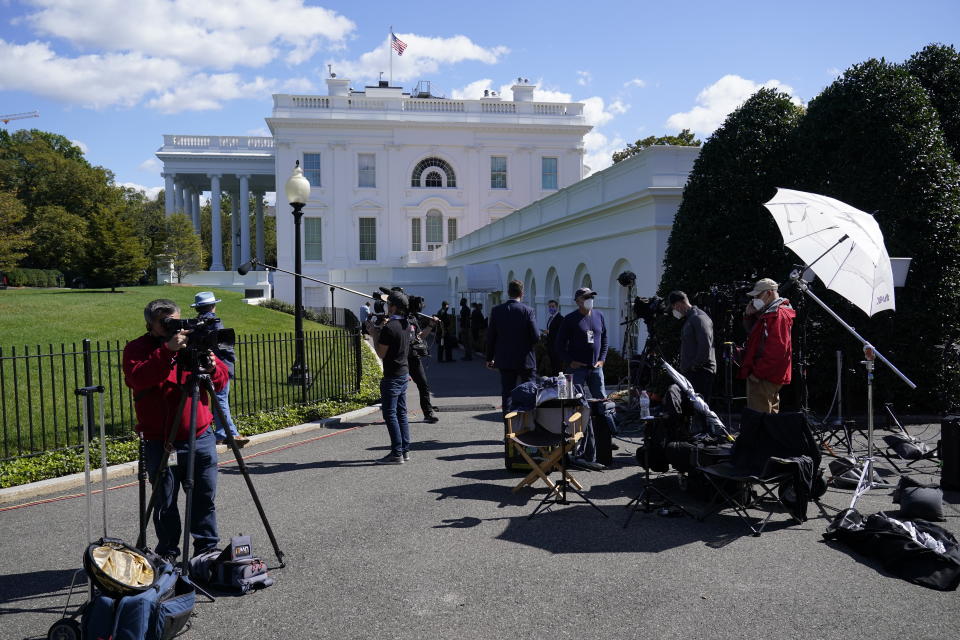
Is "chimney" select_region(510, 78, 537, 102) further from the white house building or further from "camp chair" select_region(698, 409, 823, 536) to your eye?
"camp chair" select_region(698, 409, 823, 536)

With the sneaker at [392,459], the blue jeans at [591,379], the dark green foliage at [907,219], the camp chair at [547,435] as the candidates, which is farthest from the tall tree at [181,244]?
the camp chair at [547,435]

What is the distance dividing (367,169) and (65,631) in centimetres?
5055

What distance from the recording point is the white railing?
60062 millimetres

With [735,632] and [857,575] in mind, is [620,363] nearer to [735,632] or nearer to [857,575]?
[857,575]

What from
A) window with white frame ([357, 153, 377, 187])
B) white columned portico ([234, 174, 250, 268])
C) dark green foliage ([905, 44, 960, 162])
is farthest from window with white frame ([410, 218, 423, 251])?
dark green foliage ([905, 44, 960, 162])

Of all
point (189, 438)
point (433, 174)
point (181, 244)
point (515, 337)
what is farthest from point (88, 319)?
point (433, 174)

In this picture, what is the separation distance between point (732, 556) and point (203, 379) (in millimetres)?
4076

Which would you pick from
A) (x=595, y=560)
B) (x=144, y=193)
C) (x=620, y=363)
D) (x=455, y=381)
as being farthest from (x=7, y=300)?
(x=144, y=193)

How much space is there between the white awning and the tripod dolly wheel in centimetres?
2634

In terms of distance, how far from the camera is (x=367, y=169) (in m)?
52.3

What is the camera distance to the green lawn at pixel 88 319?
1763cm

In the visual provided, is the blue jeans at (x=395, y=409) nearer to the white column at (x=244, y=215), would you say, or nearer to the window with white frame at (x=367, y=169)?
the window with white frame at (x=367, y=169)

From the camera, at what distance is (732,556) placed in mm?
5391

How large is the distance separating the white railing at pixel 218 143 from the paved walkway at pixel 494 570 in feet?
193
